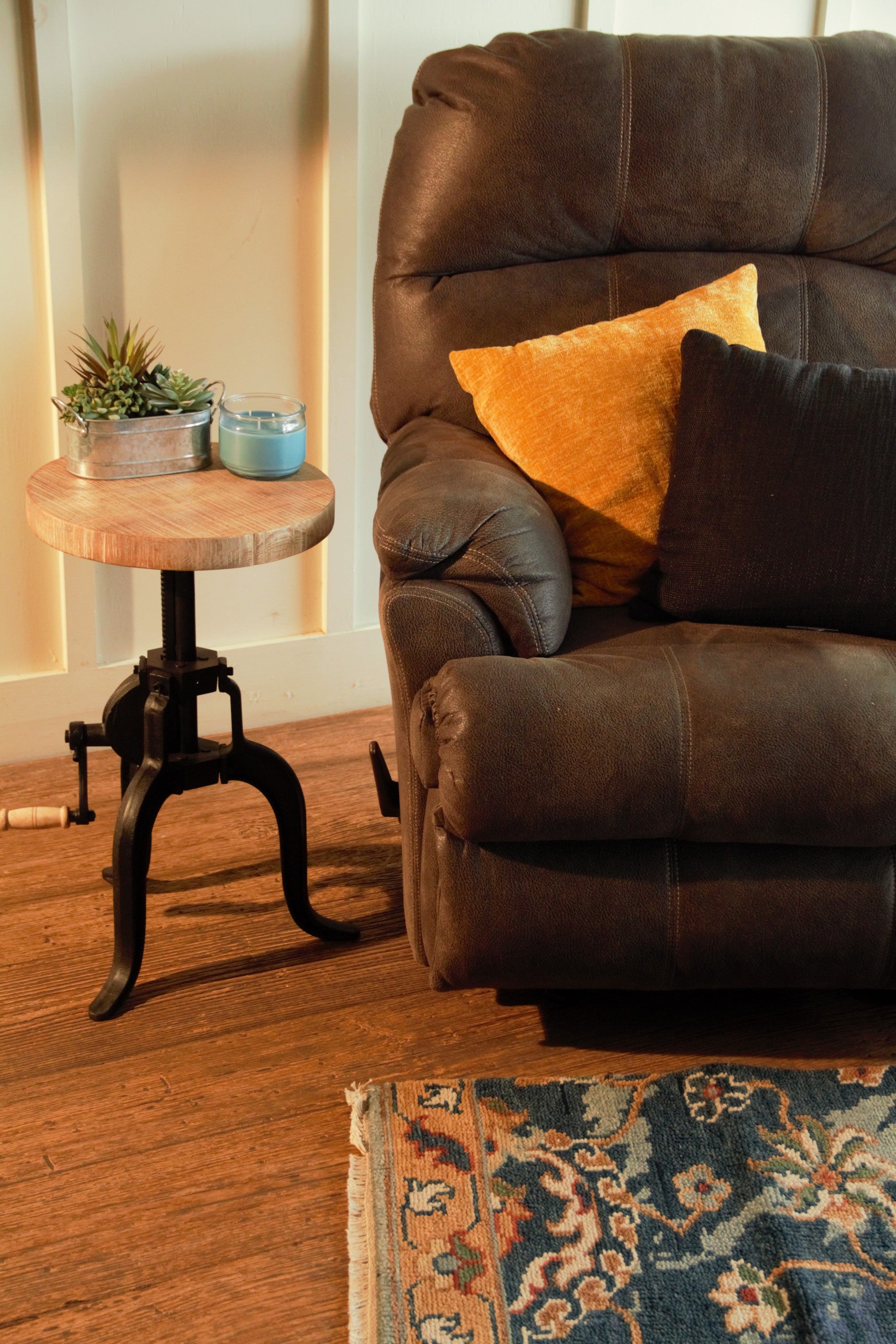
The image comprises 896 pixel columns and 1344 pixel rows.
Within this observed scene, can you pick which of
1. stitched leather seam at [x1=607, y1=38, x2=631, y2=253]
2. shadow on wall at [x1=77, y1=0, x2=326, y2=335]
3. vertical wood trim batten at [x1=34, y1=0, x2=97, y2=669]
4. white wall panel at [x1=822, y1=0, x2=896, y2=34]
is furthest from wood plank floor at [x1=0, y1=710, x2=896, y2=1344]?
white wall panel at [x1=822, y1=0, x2=896, y2=34]

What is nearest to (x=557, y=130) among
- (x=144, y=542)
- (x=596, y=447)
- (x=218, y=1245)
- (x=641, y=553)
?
(x=596, y=447)

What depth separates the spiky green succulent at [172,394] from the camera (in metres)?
1.43

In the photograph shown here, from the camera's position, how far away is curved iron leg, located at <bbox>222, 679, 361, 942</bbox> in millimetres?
1469

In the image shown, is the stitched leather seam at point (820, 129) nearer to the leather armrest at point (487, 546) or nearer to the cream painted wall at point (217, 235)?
the cream painted wall at point (217, 235)

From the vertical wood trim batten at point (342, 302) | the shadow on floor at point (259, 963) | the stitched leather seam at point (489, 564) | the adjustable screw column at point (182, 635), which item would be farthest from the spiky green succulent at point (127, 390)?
the shadow on floor at point (259, 963)

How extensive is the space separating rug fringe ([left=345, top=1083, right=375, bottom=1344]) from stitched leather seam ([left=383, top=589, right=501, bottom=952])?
186 millimetres

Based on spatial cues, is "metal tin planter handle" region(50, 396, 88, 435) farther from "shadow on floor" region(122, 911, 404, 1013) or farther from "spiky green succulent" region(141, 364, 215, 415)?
"shadow on floor" region(122, 911, 404, 1013)

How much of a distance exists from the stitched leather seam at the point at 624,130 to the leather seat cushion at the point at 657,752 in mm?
785

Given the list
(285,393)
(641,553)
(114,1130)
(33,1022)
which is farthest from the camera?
(285,393)

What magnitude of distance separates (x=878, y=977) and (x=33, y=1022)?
955 mm

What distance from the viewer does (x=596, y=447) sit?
1504 millimetres

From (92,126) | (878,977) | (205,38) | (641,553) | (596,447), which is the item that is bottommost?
(878,977)

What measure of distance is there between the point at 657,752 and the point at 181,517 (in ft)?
1.84

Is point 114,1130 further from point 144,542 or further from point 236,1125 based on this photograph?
point 144,542
